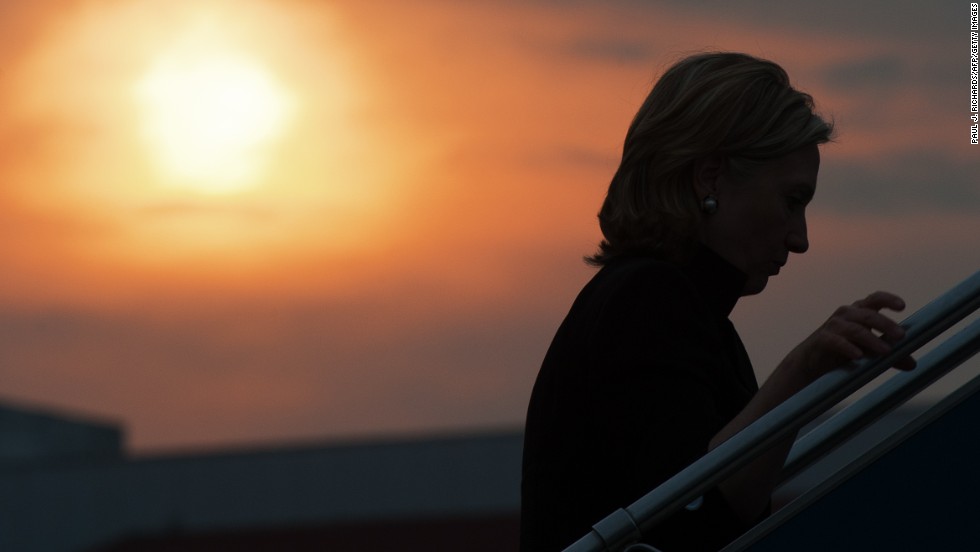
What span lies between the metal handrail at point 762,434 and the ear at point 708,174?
0.65 meters

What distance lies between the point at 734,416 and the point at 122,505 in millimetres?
26688

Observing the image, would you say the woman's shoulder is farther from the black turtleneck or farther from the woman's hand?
the woman's hand

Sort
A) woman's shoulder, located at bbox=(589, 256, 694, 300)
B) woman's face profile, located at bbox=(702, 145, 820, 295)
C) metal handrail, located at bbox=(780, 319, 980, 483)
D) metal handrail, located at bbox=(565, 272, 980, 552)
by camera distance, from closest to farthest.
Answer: metal handrail, located at bbox=(565, 272, 980, 552) → metal handrail, located at bbox=(780, 319, 980, 483) → woman's shoulder, located at bbox=(589, 256, 694, 300) → woman's face profile, located at bbox=(702, 145, 820, 295)

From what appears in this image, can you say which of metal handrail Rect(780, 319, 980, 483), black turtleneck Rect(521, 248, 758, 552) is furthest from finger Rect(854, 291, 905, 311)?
black turtleneck Rect(521, 248, 758, 552)

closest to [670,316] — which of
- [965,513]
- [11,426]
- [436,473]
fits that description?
[965,513]

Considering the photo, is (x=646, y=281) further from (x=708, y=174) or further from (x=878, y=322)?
(x=878, y=322)

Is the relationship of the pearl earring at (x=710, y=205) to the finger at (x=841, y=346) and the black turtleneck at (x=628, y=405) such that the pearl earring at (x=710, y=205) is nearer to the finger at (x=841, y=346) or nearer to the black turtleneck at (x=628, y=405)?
the black turtleneck at (x=628, y=405)

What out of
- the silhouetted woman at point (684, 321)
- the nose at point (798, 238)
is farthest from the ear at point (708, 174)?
the nose at point (798, 238)

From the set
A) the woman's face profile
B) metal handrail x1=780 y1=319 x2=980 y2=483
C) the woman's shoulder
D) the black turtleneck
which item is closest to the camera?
metal handrail x1=780 y1=319 x2=980 y2=483

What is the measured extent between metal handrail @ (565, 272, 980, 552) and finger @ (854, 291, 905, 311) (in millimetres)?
36

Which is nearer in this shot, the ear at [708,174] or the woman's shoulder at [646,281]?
the woman's shoulder at [646,281]

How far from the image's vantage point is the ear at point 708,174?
303 cm

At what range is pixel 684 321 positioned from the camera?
2.74m

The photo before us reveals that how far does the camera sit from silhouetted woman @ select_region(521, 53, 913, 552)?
2.60 metres
